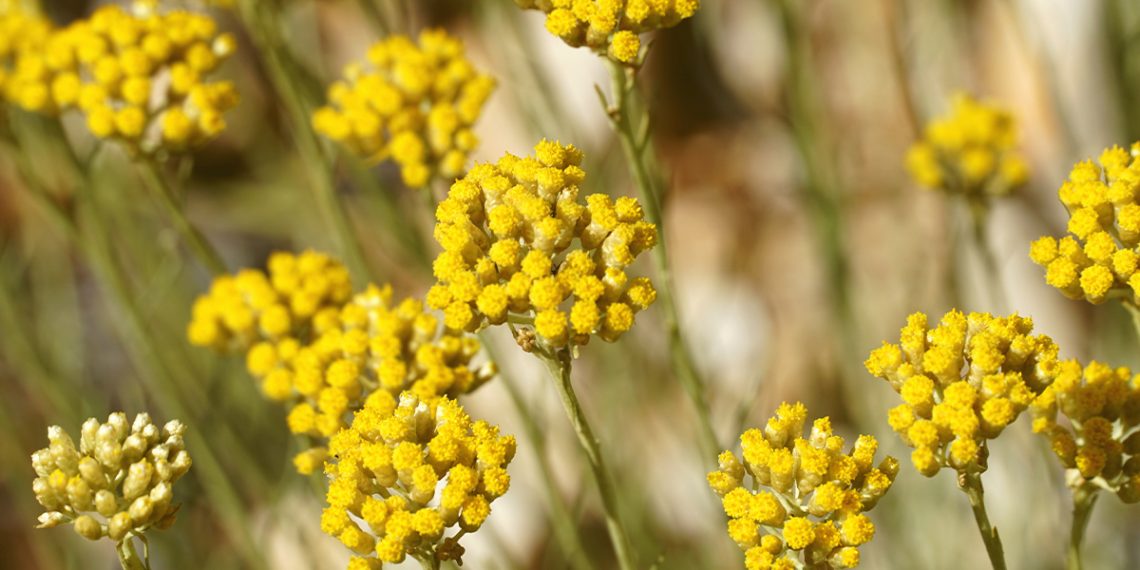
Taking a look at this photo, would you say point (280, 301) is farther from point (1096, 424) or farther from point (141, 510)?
point (1096, 424)

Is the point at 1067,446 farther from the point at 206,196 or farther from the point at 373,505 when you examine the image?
the point at 206,196

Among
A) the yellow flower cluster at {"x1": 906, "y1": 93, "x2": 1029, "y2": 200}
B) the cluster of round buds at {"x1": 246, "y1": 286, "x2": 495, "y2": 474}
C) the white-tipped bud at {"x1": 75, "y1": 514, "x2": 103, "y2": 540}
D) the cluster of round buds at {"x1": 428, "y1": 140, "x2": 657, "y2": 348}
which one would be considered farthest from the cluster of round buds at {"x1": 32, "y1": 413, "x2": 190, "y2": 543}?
the yellow flower cluster at {"x1": 906, "y1": 93, "x2": 1029, "y2": 200}

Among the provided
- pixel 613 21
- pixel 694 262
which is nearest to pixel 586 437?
pixel 613 21

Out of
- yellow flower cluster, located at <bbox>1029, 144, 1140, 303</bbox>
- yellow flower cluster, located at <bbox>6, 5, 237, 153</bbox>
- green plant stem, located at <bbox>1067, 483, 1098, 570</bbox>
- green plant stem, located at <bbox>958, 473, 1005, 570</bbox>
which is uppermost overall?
yellow flower cluster, located at <bbox>6, 5, 237, 153</bbox>

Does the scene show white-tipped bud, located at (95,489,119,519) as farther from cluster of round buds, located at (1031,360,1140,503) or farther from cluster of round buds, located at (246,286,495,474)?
cluster of round buds, located at (1031,360,1140,503)

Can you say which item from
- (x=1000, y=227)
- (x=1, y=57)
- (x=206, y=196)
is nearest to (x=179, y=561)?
(x=1, y=57)

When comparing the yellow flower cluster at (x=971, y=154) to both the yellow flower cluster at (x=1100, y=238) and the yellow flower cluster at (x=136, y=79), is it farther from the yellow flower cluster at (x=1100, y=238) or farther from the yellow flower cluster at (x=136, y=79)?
the yellow flower cluster at (x=136, y=79)
